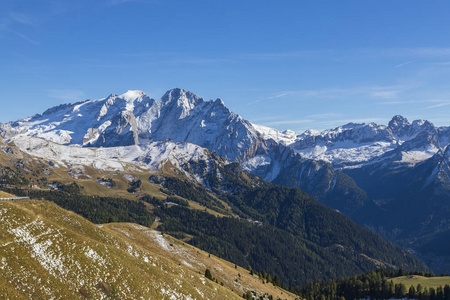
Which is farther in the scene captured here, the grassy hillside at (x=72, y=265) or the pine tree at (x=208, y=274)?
the pine tree at (x=208, y=274)

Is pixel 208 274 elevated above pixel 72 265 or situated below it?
below

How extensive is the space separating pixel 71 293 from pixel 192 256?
8062 cm

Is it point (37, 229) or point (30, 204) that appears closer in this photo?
point (37, 229)

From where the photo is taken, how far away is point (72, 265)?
76.2 m

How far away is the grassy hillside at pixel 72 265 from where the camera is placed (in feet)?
226

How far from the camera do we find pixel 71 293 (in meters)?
70.4

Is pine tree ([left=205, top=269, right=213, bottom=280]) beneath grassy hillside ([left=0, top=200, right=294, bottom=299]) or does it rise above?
beneath

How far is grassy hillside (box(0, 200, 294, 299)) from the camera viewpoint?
68.8 meters

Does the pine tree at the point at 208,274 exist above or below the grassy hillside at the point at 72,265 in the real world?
below

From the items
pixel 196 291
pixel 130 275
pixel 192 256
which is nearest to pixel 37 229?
pixel 130 275

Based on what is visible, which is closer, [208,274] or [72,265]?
[72,265]

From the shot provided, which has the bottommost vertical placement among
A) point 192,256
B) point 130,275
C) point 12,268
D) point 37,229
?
point 192,256

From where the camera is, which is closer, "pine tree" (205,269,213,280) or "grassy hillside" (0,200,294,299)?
"grassy hillside" (0,200,294,299)

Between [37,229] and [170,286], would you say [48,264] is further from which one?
[170,286]
